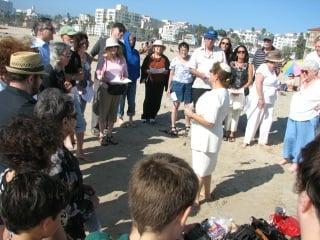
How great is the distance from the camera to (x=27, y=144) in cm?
217

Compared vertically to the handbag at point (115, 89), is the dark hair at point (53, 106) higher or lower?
higher

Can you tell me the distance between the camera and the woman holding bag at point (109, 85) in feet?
21.1

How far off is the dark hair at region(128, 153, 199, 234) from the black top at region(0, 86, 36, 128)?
53.9 inches

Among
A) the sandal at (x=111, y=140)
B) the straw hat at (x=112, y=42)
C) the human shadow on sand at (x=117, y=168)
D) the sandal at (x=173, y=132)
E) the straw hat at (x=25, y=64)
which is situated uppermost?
the straw hat at (x=112, y=42)

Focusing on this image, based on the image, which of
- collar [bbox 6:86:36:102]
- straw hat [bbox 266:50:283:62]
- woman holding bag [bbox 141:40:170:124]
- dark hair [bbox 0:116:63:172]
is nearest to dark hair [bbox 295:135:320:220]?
dark hair [bbox 0:116:63:172]

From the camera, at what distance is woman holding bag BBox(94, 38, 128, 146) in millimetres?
6441

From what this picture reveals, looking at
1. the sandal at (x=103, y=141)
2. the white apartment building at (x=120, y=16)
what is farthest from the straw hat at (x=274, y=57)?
the white apartment building at (x=120, y=16)

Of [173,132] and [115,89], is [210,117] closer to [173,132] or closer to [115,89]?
[115,89]

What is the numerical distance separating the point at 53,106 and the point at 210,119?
199 cm

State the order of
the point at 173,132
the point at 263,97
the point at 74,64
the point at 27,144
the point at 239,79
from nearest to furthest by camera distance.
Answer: the point at 27,144 → the point at 74,64 → the point at 263,97 → the point at 239,79 → the point at 173,132

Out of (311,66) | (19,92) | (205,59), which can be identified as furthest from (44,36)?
(311,66)

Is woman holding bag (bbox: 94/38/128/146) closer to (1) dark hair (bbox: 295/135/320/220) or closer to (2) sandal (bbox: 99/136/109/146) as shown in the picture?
(2) sandal (bbox: 99/136/109/146)

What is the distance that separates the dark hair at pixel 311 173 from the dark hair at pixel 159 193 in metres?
0.58

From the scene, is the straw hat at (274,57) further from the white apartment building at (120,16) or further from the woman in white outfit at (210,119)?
the white apartment building at (120,16)
